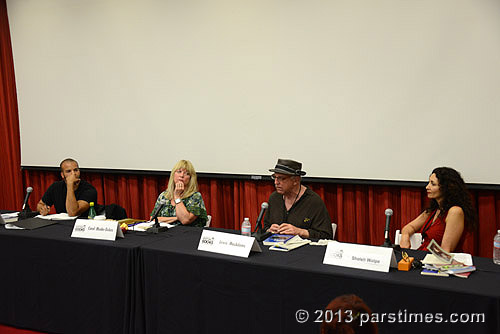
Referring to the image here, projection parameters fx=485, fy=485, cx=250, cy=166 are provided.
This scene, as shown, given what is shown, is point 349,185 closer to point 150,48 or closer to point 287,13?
point 287,13

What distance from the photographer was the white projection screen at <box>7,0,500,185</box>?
11.4 ft

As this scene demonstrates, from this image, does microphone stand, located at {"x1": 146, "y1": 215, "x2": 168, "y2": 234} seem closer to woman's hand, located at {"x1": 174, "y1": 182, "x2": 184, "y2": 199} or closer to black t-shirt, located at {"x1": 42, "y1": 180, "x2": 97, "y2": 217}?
woman's hand, located at {"x1": 174, "y1": 182, "x2": 184, "y2": 199}

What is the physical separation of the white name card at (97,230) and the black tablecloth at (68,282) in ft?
0.18

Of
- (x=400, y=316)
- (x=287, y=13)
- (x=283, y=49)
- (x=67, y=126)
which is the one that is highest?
(x=287, y=13)

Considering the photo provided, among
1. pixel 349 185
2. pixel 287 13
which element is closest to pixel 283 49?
pixel 287 13

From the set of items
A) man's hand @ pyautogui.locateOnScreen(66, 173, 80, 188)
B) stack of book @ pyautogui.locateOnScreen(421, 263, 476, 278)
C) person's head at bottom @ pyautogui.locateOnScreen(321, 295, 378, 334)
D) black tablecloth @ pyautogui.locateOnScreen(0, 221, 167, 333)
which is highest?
man's hand @ pyautogui.locateOnScreen(66, 173, 80, 188)

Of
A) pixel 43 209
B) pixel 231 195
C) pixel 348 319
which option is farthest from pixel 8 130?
pixel 348 319

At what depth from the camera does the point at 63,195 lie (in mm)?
4121

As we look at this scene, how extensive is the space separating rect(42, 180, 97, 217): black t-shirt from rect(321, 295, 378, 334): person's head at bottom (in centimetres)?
327

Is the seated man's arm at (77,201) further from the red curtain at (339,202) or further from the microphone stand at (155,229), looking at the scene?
the microphone stand at (155,229)

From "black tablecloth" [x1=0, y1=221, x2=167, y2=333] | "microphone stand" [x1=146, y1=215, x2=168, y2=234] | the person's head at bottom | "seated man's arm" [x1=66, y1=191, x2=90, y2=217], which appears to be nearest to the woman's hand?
"microphone stand" [x1=146, y1=215, x2=168, y2=234]

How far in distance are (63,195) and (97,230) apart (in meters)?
1.46

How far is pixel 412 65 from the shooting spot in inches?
140

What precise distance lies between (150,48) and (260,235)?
2.65 m
